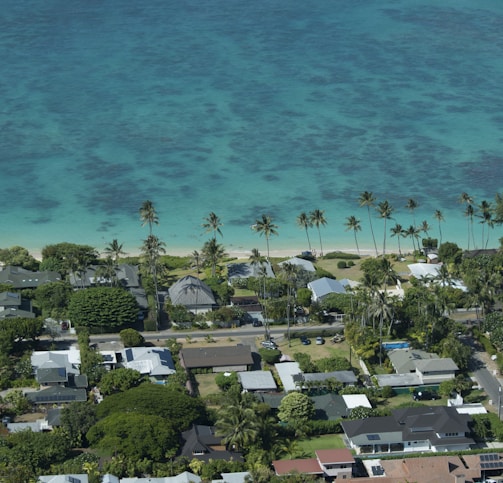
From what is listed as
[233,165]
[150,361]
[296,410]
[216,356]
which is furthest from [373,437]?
[233,165]

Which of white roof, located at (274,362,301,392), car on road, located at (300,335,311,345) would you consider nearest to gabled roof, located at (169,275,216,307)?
car on road, located at (300,335,311,345)

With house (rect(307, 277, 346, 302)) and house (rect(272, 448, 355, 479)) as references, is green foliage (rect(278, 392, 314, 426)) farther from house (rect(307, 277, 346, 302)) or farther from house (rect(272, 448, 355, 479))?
house (rect(307, 277, 346, 302))

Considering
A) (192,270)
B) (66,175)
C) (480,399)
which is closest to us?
(480,399)

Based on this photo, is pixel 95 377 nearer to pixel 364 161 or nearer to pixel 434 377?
pixel 434 377

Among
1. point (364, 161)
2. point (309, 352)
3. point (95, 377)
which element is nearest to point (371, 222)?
point (364, 161)

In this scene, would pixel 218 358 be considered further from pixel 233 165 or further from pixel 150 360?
pixel 233 165

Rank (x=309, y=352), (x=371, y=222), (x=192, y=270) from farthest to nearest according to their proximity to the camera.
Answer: (x=371, y=222), (x=192, y=270), (x=309, y=352)

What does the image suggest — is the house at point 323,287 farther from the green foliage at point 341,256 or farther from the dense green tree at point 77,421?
the dense green tree at point 77,421
